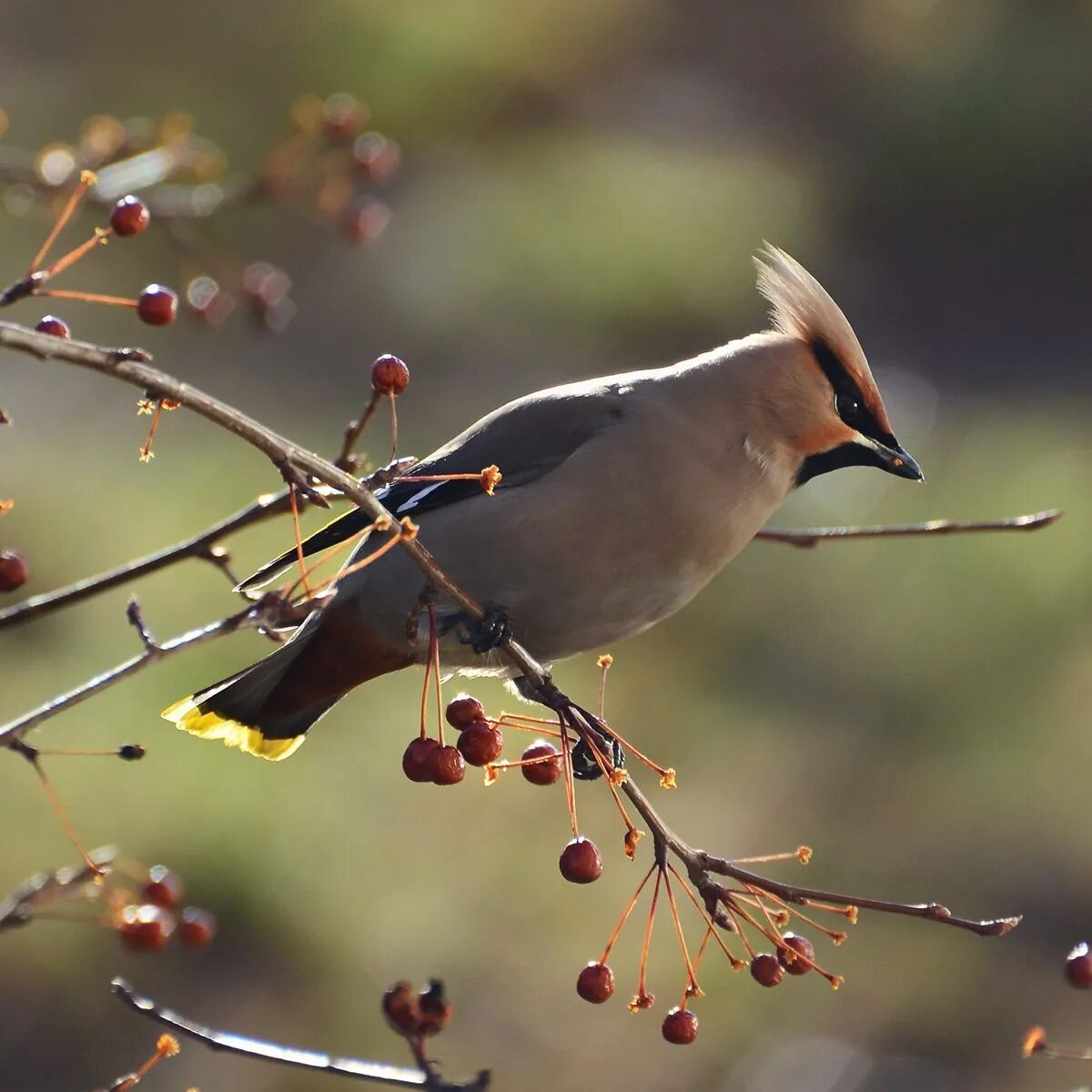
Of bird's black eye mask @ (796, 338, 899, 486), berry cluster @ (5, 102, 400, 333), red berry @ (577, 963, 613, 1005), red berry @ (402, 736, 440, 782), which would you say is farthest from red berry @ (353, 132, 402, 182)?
red berry @ (577, 963, 613, 1005)

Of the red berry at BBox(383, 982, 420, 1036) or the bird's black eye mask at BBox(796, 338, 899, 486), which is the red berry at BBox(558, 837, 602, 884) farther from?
the bird's black eye mask at BBox(796, 338, 899, 486)

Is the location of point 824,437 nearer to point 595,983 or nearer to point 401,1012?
point 595,983

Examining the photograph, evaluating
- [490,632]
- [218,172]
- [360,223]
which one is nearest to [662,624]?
[360,223]

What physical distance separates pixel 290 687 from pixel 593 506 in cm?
70

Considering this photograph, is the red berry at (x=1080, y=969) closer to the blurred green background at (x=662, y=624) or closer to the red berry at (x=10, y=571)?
the red berry at (x=10, y=571)

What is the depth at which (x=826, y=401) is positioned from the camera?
130 inches

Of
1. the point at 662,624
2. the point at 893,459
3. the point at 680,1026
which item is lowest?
the point at 662,624

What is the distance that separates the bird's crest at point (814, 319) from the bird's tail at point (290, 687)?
3.36 ft

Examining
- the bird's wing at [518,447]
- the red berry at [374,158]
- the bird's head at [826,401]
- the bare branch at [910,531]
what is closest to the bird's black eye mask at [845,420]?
the bird's head at [826,401]

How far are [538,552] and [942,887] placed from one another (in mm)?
3347

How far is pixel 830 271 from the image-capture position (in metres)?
10.1

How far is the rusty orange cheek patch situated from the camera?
3.30 m

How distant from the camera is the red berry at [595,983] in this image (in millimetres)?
2357

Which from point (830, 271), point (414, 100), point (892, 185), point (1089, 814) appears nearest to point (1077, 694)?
point (1089, 814)
